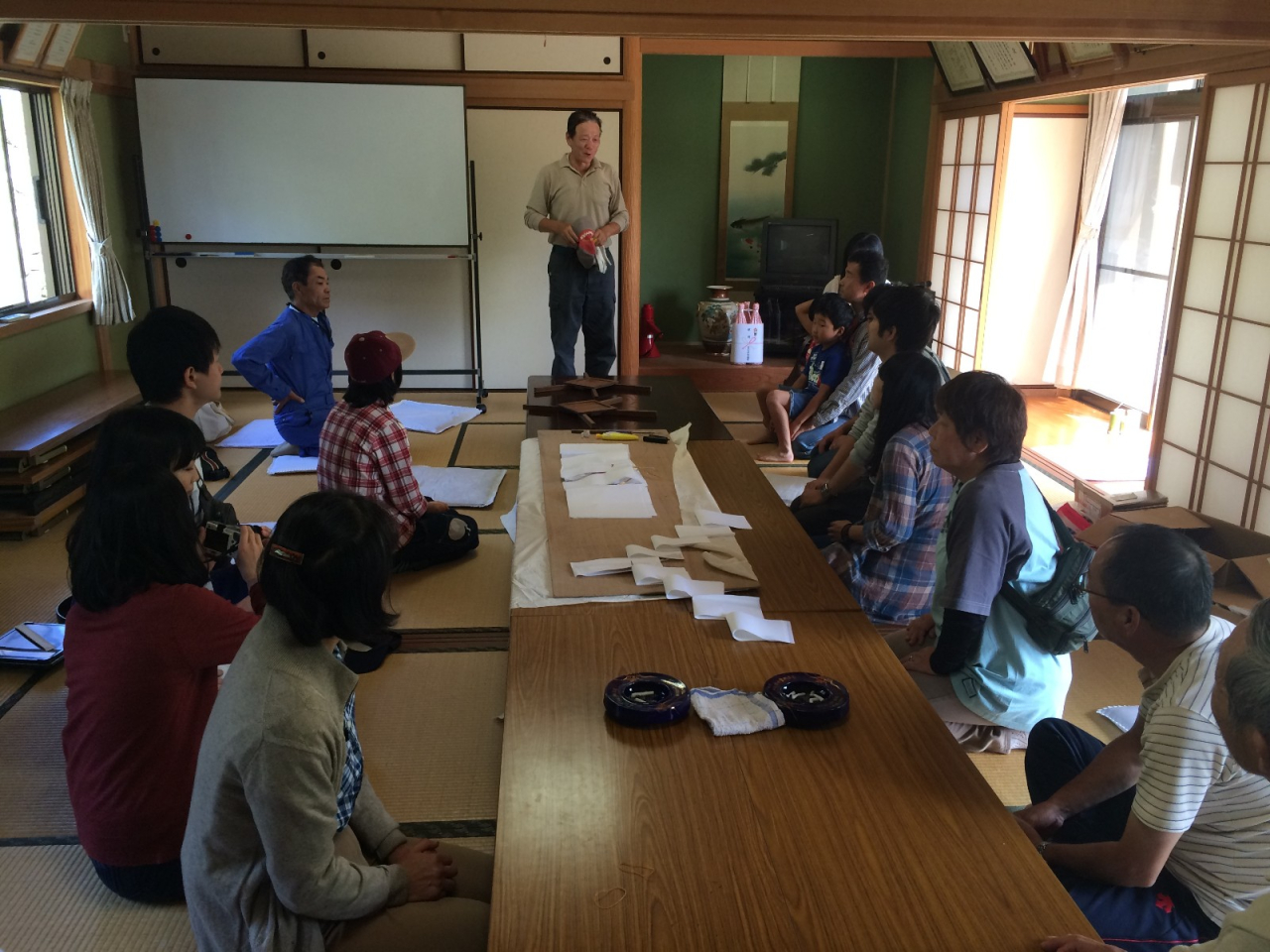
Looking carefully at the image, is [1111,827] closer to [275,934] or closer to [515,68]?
[275,934]

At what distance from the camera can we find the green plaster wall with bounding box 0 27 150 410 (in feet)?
15.3

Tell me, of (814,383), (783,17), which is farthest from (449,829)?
(814,383)

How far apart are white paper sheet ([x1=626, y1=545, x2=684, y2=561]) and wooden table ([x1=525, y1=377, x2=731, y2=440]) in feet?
3.66

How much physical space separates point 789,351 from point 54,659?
17.2ft

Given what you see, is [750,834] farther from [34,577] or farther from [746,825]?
[34,577]

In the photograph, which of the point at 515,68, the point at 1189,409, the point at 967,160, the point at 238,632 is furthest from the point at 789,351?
the point at 238,632

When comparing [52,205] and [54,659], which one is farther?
[52,205]

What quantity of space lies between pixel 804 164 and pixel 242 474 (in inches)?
A: 187

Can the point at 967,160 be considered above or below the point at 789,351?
above

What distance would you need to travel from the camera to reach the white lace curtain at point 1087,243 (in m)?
5.98

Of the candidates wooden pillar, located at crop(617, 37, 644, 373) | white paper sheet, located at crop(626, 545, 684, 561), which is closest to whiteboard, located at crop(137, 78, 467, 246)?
wooden pillar, located at crop(617, 37, 644, 373)

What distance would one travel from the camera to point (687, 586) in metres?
2.03

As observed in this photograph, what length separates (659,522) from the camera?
7.97ft

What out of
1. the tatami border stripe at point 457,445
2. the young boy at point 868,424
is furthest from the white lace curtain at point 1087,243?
the tatami border stripe at point 457,445
